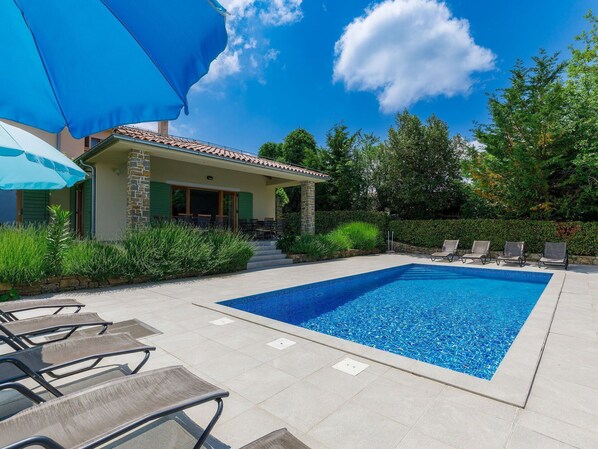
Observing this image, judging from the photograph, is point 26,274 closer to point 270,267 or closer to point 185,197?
point 270,267

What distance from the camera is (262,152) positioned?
3219 cm

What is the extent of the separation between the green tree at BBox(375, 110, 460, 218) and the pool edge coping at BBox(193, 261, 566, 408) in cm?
1394

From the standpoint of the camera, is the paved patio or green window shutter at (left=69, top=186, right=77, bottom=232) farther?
green window shutter at (left=69, top=186, right=77, bottom=232)

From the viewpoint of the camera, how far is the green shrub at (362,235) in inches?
655

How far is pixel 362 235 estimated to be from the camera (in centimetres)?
1697

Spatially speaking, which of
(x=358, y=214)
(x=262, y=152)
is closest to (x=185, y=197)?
(x=358, y=214)

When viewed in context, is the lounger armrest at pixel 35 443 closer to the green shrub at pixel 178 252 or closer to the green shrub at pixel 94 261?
the green shrub at pixel 94 261

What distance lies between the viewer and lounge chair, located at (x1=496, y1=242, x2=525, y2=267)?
506 inches

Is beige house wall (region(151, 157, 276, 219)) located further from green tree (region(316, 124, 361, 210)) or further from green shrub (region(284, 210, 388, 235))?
green tree (region(316, 124, 361, 210))

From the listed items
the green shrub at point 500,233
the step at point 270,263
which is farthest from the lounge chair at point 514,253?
the step at point 270,263

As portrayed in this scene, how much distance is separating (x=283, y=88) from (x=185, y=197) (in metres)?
8.77

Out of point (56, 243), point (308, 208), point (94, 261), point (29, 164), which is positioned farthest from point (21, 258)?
point (308, 208)

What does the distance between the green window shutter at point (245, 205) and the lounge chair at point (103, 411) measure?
46.5 ft

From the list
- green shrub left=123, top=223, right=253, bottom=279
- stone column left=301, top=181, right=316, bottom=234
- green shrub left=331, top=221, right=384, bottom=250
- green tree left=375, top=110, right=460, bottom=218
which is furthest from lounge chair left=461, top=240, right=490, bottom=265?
green shrub left=123, top=223, right=253, bottom=279
